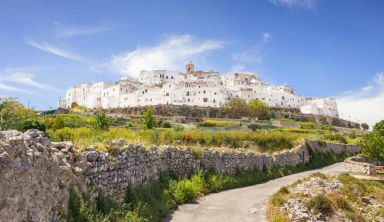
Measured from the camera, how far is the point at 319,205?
17.7 m

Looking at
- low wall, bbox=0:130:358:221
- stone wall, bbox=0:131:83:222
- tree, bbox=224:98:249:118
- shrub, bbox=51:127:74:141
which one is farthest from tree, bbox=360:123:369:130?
stone wall, bbox=0:131:83:222

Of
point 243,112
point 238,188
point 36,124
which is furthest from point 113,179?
point 243,112

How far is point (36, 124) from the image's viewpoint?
24.5 meters

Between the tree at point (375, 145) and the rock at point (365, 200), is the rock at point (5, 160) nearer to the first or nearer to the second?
the rock at point (365, 200)

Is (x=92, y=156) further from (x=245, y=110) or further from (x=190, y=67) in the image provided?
(x=190, y=67)

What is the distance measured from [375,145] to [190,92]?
295 ft

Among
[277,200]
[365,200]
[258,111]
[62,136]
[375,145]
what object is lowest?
[365,200]

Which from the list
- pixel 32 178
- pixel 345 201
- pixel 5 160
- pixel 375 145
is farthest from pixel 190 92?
pixel 5 160

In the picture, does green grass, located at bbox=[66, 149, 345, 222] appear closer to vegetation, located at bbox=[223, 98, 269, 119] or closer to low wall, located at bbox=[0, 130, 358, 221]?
low wall, located at bbox=[0, 130, 358, 221]

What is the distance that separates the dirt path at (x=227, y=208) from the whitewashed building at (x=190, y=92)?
330 feet

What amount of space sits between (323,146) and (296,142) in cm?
773

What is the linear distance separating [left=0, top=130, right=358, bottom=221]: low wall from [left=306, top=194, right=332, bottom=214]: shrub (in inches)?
263

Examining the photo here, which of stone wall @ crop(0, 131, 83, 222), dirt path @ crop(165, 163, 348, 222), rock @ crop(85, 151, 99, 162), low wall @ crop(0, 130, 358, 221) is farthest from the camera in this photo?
dirt path @ crop(165, 163, 348, 222)

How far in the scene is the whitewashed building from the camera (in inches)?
4884
